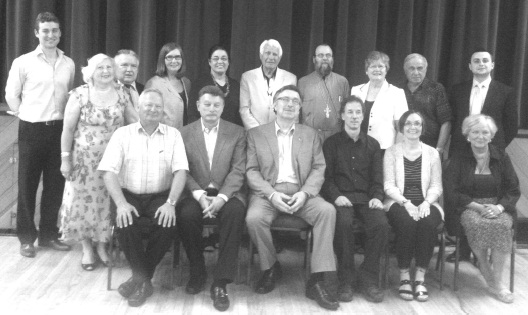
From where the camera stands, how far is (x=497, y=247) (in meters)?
3.83

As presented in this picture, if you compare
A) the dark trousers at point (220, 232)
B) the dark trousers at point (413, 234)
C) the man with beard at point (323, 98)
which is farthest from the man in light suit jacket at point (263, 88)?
the dark trousers at point (413, 234)

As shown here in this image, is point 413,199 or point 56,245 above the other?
point 413,199

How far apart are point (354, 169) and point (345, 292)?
2.57 ft

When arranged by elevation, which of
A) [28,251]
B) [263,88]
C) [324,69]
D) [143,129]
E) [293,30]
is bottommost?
[28,251]

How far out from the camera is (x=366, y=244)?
3.81 meters

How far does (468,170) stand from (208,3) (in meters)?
2.56

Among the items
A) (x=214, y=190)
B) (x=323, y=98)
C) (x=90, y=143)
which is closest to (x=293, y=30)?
(x=323, y=98)

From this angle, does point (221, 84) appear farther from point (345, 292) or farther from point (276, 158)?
point (345, 292)

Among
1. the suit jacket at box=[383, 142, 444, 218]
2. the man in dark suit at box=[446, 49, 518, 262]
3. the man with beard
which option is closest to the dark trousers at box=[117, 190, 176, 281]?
the man with beard

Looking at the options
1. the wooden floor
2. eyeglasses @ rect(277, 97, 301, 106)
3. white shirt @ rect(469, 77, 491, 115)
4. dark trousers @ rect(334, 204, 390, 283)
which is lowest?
the wooden floor

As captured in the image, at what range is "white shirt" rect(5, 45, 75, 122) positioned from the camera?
419 centimetres

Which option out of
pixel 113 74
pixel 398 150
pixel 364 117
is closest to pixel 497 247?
pixel 398 150

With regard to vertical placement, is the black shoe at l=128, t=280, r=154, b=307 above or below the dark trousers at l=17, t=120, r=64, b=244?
below

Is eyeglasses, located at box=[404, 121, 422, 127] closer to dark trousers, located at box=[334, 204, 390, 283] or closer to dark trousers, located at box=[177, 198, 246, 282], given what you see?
dark trousers, located at box=[334, 204, 390, 283]
